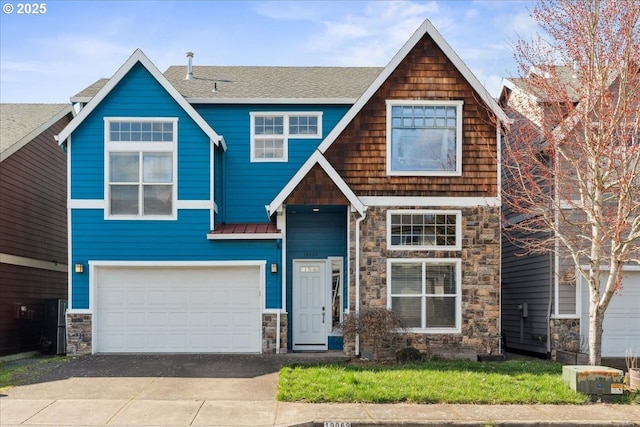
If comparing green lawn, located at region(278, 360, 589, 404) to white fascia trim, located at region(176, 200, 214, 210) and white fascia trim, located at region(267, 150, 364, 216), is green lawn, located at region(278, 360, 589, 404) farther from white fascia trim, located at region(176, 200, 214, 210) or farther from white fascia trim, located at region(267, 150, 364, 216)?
white fascia trim, located at region(176, 200, 214, 210)

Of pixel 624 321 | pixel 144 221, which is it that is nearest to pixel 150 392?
pixel 144 221

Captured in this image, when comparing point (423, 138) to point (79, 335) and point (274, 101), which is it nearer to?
point (274, 101)

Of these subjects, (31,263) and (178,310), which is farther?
(31,263)

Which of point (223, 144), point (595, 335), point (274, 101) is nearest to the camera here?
point (595, 335)

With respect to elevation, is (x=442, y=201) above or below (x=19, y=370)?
above

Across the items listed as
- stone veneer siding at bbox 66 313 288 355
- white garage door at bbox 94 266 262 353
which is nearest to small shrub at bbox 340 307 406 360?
stone veneer siding at bbox 66 313 288 355

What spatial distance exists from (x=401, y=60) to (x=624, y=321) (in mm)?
8506

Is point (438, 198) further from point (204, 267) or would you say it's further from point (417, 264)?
point (204, 267)

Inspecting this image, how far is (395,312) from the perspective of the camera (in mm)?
15727

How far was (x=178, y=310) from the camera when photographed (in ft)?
54.6

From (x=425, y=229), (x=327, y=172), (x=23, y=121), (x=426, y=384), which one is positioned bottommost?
(x=426, y=384)

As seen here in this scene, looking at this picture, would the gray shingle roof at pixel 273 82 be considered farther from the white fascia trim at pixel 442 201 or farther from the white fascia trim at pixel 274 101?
the white fascia trim at pixel 442 201

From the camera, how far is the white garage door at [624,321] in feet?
55.9

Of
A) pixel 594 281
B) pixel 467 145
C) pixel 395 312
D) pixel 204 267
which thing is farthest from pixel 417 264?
pixel 204 267
